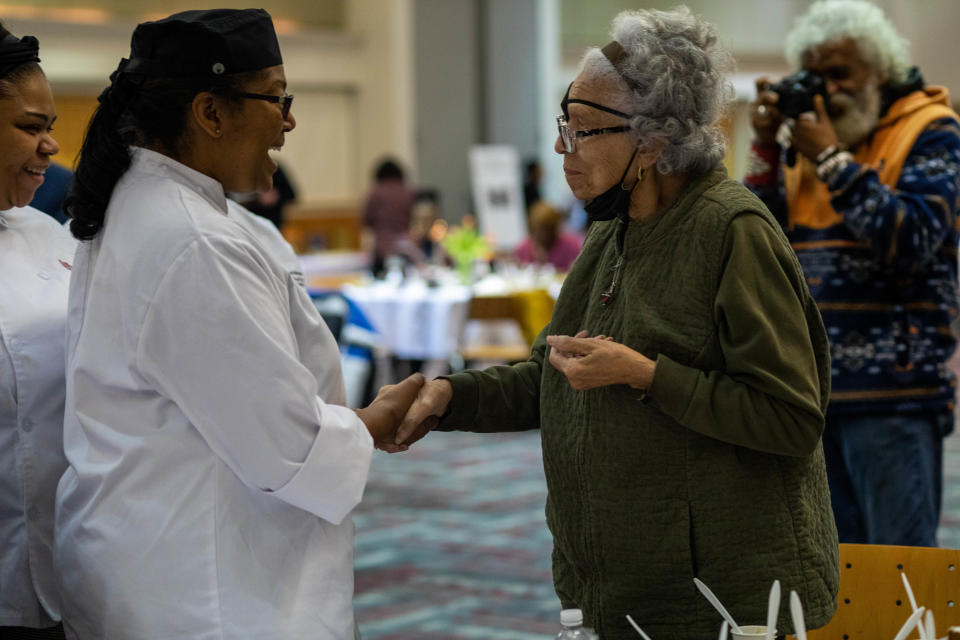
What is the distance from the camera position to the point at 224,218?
1.69 metres

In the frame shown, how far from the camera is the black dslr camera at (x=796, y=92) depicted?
2.74 meters

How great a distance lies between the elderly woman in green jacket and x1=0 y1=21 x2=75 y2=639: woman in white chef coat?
0.84 meters

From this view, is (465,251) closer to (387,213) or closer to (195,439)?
(387,213)

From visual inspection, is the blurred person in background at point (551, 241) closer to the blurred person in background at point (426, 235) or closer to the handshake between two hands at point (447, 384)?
the blurred person in background at point (426, 235)

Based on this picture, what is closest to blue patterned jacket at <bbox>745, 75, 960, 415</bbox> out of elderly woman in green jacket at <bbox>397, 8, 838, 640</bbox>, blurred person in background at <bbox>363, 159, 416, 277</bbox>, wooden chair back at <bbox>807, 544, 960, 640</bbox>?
wooden chair back at <bbox>807, 544, 960, 640</bbox>

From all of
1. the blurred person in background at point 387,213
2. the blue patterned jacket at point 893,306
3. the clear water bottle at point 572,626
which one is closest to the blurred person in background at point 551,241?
the blurred person in background at point 387,213

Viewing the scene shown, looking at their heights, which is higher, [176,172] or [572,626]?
[176,172]

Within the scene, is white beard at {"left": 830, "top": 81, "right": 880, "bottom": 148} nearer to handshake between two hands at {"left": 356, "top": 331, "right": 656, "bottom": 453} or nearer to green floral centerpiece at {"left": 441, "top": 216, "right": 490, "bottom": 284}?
handshake between two hands at {"left": 356, "top": 331, "right": 656, "bottom": 453}

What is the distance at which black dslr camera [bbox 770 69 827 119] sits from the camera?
8.98ft

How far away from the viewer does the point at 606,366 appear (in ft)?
5.61

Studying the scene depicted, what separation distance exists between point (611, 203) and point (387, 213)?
10001 mm

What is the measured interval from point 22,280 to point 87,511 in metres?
0.49

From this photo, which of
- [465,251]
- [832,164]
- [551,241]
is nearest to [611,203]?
[832,164]

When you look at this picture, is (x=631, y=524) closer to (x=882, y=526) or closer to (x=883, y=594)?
(x=883, y=594)
